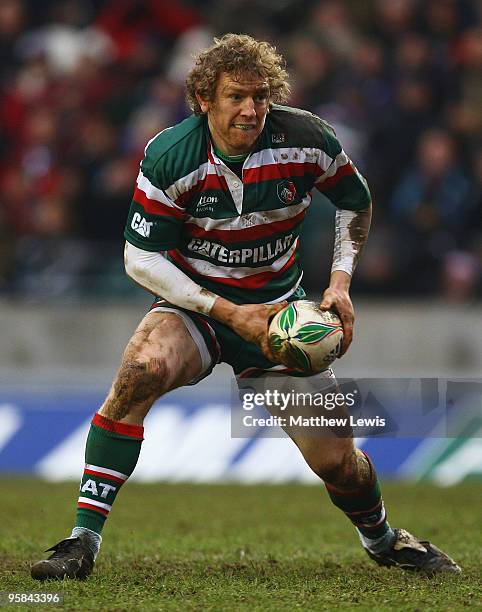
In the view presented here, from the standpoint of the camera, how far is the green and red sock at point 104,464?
5430 mm

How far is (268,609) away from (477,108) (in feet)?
24.7

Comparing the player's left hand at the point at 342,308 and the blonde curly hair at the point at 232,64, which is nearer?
the blonde curly hair at the point at 232,64

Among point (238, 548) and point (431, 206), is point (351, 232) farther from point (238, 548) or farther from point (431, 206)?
point (431, 206)

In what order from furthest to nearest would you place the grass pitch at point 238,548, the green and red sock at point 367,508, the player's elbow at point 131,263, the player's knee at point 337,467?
the green and red sock at point 367,508
the player's knee at point 337,467
the player's elbow at point 131,263
the grass pitch at point 238,548

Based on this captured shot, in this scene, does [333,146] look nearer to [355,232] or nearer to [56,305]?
[355,232]

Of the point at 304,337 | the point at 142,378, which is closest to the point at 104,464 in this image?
the point at 142,378

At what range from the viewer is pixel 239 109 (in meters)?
5.45

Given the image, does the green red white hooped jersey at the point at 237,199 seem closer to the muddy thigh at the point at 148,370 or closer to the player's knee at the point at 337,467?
the muddy thigh at the point at 148,370

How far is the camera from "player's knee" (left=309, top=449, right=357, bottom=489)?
5789mm

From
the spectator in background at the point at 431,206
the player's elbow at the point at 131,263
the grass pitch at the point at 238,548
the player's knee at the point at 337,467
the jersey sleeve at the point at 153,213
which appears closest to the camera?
the grass pitch at the point at 238,548

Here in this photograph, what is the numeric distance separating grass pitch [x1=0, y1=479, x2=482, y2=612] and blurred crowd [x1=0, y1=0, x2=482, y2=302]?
197 centimetres

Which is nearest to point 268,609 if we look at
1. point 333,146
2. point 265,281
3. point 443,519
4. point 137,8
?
point 265,281

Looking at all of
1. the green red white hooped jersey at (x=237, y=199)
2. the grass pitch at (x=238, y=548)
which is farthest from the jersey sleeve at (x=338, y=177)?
the grass pitch at (x=238, y=548)

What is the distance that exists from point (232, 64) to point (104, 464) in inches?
72.8
